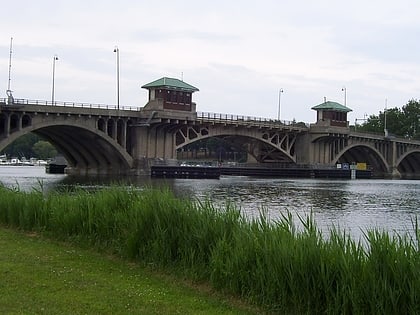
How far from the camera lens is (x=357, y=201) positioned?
52781 mm

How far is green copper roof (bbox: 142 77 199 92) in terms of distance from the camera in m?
101

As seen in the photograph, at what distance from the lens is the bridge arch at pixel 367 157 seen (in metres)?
141

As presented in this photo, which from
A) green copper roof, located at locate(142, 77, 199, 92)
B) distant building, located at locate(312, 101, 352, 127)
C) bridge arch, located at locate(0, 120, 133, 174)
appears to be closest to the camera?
bridge arch, located at locate(0, 120, 133, 174)

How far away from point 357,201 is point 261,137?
2435 inches

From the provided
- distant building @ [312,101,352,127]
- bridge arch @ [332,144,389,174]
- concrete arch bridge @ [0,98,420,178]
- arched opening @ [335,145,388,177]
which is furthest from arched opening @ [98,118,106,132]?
arched opening @ [335,145,388,177]

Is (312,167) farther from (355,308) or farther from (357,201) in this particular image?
(355,308)

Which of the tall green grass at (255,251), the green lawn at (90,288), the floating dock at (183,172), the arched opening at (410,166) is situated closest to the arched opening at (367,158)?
the arched opening at (410,166)

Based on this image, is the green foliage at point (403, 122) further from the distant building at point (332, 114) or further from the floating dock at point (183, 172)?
the floating dock at point (183, 172)

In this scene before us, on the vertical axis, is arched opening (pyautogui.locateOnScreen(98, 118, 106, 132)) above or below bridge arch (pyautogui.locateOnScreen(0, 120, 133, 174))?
above

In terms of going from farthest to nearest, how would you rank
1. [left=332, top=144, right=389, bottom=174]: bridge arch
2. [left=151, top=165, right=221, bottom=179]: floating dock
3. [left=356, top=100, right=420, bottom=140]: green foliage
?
[left=356, top=100, right=420, bottom=140]: green foliage
[left=332, top=144, right=389, bottom=174]: bridge arch
[left=151, top=165, right=221, bottom=179]: floating dock

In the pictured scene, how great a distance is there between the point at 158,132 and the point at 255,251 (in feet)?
289

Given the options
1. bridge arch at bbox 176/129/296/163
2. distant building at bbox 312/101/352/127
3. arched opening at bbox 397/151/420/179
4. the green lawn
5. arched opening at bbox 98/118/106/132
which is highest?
distant building at bbox 312/101/352/127

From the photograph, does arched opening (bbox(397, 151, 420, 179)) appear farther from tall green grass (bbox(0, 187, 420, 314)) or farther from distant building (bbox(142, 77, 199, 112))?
tall green grass (bbox(0, 187, 420, 314))

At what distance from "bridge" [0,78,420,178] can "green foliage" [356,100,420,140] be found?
44.6m
